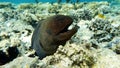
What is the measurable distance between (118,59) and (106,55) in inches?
7.8

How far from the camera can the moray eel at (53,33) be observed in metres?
3.83

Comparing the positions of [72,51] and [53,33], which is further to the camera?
[53,33]

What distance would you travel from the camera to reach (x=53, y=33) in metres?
3.95

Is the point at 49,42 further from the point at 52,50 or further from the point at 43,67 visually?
the point at 43,67

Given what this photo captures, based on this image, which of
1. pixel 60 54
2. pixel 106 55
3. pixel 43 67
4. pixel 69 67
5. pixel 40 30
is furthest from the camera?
pixel 40 30

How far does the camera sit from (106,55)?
3686mm

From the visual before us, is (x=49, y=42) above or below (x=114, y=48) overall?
above

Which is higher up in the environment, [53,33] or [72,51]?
[53,33]

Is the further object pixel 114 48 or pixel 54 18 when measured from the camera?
pixel 114 48

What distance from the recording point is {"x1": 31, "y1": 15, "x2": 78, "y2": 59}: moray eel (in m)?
3.83

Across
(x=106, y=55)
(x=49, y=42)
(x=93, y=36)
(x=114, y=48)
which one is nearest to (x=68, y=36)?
(x=49, y=42)

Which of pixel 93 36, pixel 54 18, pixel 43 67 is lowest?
pixel 93 36

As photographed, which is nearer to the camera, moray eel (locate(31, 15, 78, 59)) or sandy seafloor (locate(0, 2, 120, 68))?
sandy seafloor (locate(0, 2, 120, 68))

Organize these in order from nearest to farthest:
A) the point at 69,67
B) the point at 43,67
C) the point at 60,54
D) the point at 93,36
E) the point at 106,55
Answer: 1. the point at 43,67
2. the point at 69,67
3. the point at 60,54
4. the point at 106,55
5. the point at 93,36
